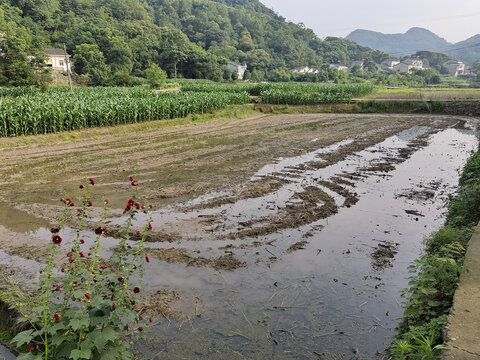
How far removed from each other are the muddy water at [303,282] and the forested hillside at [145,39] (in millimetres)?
47540

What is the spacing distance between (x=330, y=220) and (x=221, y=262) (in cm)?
339

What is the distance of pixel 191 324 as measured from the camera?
5020 millimetres

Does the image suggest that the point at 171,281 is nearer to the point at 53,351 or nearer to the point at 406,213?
the point at 53,351

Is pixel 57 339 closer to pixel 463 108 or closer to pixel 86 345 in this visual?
pixel 86 345

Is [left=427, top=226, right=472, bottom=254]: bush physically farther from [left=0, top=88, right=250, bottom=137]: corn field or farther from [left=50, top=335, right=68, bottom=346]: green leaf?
[left=0, top=88, right=250, bottom=137]: corn field

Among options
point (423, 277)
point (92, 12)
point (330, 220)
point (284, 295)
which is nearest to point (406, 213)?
point (330, 220)

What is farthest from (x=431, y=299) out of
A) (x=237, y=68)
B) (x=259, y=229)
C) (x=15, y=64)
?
(x=237, y=68)

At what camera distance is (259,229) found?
8109 millimetres

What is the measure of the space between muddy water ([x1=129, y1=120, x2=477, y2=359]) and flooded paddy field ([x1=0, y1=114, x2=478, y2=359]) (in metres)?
0.02

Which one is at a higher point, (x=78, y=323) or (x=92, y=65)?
(x=92, y=65)

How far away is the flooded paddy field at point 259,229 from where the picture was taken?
195 inches

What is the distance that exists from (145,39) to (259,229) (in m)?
87.3

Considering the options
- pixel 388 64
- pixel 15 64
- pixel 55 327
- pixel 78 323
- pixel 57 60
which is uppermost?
pixel 388 64

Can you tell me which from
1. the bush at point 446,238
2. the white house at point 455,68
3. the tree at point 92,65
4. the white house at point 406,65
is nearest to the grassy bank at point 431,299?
the bush at point 446,238
